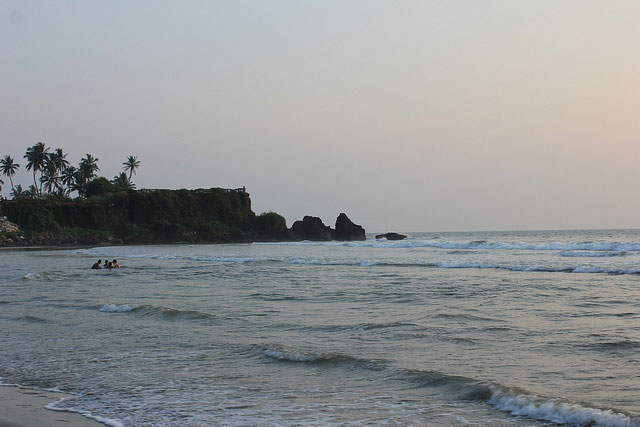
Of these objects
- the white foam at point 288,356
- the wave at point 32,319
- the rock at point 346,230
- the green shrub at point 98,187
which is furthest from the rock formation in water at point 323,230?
the white foam at point 288,356

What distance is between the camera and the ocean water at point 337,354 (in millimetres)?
5727

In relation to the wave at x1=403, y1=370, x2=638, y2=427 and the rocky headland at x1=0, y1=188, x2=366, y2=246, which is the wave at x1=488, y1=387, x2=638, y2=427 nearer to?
the wave at x1=403, y1=370, x2=638, y2=427

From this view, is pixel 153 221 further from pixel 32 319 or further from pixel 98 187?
pixel 32 319

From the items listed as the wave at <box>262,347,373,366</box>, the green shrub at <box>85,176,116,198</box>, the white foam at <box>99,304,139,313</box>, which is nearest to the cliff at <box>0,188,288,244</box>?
the green shrub at <box>85,176,116,198</box>

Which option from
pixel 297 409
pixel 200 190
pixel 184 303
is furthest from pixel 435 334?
pixel 200 190

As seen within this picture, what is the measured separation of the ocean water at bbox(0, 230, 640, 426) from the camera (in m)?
5.73

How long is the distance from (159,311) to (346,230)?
243 feet

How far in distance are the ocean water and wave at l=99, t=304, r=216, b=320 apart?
0.05 metres

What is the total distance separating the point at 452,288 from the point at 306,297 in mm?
4400

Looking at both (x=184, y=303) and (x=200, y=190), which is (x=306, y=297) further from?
(x=200, y=190)

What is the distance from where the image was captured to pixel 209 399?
20.5 feet

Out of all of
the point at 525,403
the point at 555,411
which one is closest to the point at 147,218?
the point at 525,403

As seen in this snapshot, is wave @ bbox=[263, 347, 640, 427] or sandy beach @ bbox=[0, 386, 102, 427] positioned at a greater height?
wave @ bbox=[263, 347, 640, 427]

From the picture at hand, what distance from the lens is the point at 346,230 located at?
86.2m
